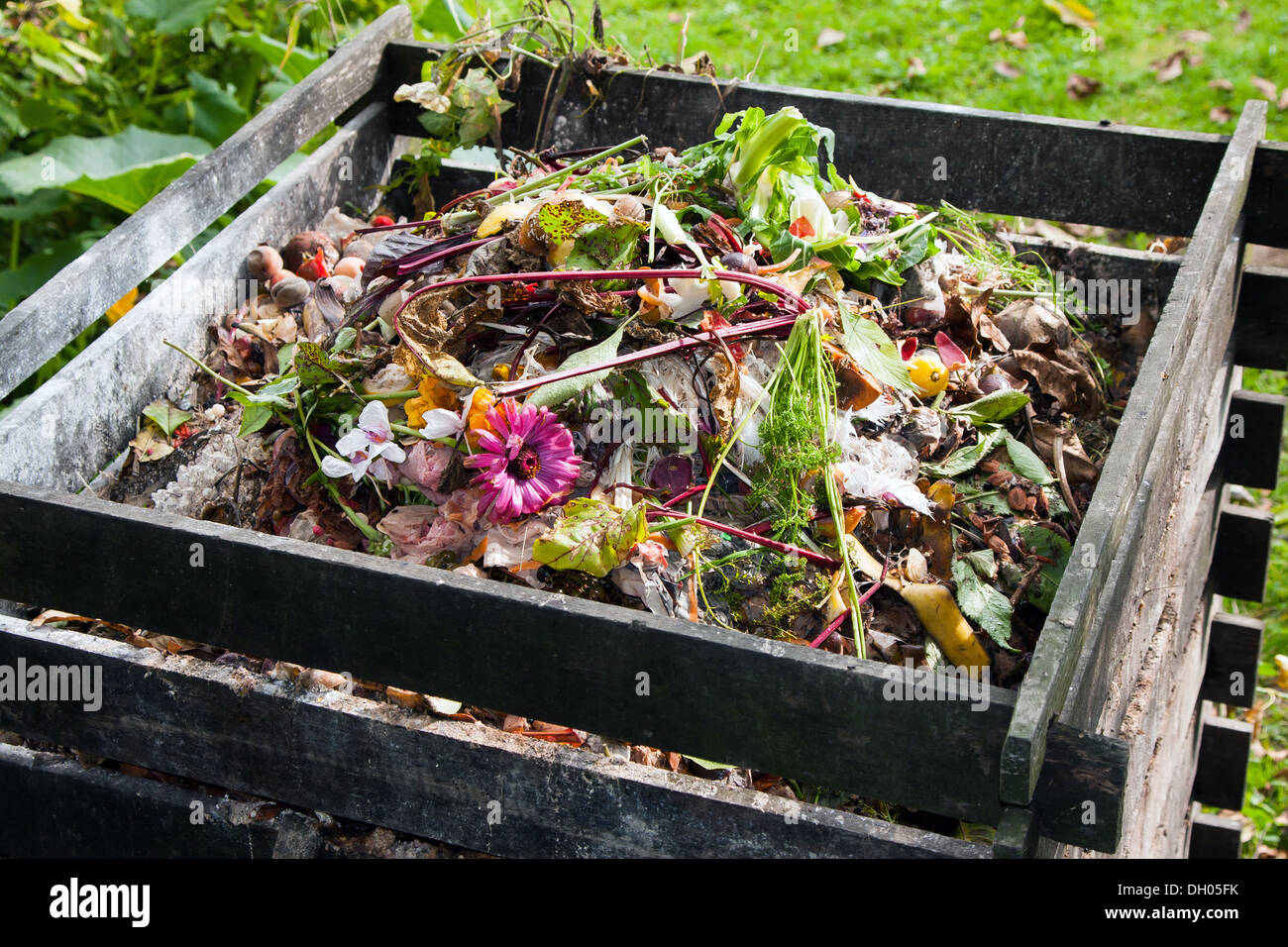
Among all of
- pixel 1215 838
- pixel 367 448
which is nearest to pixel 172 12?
pixel 367 448

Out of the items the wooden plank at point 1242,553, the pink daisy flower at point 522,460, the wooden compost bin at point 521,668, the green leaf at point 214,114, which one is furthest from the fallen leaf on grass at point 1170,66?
the pink daisy flower at point 522,460

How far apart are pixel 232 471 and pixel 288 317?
52 centimetres

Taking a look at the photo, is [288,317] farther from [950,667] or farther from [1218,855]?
[1218,855]

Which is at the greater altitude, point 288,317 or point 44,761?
point 288,317

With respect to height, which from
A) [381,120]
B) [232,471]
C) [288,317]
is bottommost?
[232,471]

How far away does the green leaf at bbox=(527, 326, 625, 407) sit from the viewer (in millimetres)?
2023

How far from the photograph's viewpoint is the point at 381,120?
351 cm

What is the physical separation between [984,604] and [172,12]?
12.7 ft

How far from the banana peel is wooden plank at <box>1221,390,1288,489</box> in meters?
1.61

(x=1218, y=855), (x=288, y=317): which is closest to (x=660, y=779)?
(x=288, y=317)

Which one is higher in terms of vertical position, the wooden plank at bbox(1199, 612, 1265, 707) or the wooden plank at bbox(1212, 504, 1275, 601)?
the wooden plank at bbox(1212, 504, 1275, 601)

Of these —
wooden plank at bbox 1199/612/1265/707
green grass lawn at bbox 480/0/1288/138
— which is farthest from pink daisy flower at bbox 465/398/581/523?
green grass lawn at bbox 480/0/1288/138

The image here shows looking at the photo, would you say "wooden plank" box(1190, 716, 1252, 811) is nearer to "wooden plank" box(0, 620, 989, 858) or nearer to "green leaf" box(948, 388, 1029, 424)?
"green leaf" box(948, 388, 1029, 424)

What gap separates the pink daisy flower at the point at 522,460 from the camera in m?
1.99
